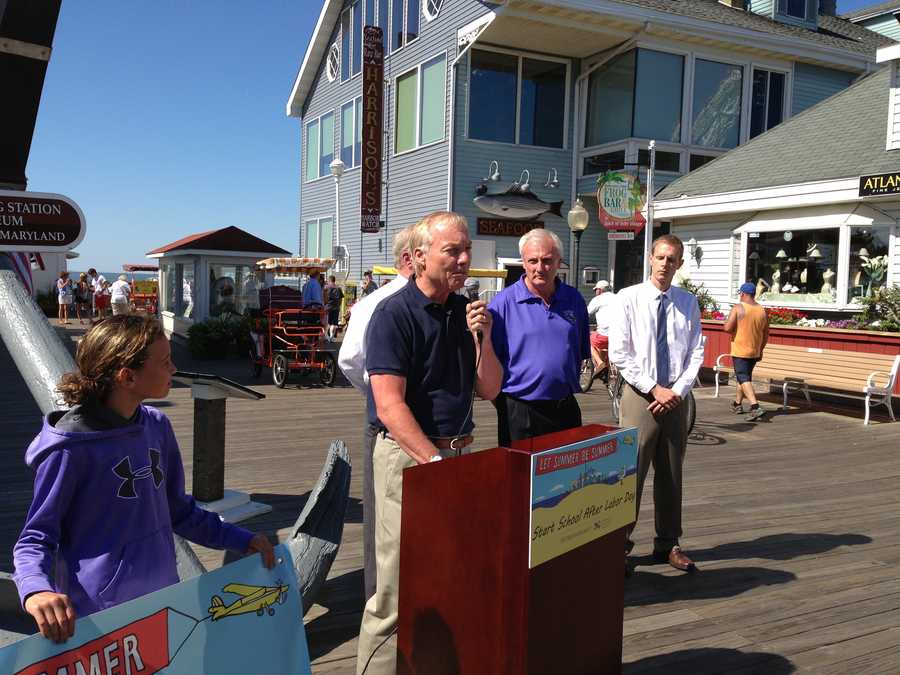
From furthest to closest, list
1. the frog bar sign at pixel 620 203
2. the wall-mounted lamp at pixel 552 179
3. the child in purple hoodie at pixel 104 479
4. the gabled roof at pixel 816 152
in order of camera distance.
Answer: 1. the wall-mounted lamp at pixel 552 179
2. the frog bar sign at pixel 620 203
3. the gabled roof at pixel 816 152
4. the child in purple hoodie at pixel 104 479

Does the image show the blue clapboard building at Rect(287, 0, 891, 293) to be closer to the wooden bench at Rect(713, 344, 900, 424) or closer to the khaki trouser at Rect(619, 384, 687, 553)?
the wooden bench at Rect(713, 344, 900, 424)

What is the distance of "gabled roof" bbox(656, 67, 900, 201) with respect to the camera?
13.3m

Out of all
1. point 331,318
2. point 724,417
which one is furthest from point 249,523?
point 331,318

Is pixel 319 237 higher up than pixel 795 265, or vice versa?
pixel 319 237

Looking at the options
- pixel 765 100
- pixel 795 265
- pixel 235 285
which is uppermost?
pixel 765 100

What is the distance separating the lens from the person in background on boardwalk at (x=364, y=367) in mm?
2967

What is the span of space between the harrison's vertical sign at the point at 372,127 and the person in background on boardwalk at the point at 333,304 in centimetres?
192

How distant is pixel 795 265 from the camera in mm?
14242

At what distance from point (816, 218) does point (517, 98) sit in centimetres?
811

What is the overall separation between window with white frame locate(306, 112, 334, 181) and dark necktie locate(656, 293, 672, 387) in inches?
831

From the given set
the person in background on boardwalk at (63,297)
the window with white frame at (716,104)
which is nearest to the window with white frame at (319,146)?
the person in background on boardwalk at (63,297)

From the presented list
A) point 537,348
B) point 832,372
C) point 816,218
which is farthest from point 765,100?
point 537,348

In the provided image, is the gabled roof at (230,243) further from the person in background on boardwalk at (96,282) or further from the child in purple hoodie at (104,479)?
the child in purple hoodie at (104,479)

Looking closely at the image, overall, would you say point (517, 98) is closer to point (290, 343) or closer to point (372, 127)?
Answer: point (372, 127)
